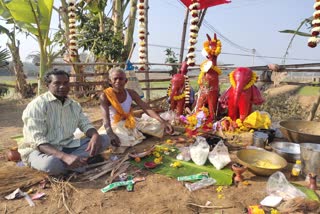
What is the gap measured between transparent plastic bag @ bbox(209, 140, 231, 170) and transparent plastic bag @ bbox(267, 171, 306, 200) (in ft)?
1.80

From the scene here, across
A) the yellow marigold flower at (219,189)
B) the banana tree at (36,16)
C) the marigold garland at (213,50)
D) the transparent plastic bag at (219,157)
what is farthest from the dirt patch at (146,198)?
the banana tree at (36,16)

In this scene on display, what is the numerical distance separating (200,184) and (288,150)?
1.45 metres

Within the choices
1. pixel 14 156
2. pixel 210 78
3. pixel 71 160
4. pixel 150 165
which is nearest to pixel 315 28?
pixel 210 78

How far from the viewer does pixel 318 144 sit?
10.5ft

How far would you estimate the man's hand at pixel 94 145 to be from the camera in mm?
2883

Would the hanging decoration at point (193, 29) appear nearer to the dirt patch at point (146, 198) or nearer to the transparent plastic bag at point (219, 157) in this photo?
the transparent plastic bag at point (219, 157)

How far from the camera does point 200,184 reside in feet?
8.86

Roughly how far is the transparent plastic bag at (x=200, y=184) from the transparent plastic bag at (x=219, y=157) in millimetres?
248

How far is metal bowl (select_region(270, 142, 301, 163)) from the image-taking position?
320cm

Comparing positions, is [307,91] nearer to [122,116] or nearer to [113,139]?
[122,116]

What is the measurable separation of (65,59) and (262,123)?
5.31m

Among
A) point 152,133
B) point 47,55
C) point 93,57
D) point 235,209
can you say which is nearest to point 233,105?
point 152,133

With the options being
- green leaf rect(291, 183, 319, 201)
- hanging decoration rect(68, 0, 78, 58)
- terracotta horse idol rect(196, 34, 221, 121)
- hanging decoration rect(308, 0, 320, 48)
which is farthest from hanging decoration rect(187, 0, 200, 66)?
green leaf rect(291, 183, 319, 201)

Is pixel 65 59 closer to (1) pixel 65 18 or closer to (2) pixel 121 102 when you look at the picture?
(1) pixel 65 18
